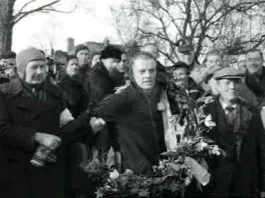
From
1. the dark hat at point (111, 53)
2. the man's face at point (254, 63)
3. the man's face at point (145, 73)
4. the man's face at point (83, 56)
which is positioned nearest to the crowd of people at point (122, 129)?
the man's face at point (145, 73)

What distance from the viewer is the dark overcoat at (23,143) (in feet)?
15.3

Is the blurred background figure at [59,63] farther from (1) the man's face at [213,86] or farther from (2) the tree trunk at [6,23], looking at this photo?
(2) the tree trunk at [6,23]

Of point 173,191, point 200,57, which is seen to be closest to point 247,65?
point 173,191

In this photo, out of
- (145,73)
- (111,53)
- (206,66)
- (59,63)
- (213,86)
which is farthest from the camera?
(59,63)

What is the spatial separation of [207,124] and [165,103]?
0.47 meters

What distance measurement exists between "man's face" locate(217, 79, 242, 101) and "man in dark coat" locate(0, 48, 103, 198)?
1380 millimetres

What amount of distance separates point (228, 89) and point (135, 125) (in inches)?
43.1

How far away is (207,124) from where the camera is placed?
15.8 ft

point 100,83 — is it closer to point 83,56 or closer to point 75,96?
point 75,96

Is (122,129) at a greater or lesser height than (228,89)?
lesser

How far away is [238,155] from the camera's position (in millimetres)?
5129

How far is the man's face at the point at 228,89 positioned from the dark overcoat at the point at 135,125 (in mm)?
783

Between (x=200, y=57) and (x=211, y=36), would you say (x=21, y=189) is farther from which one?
(x=211, y=36)

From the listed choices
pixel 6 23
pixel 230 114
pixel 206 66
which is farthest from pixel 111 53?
pixel 6 23
